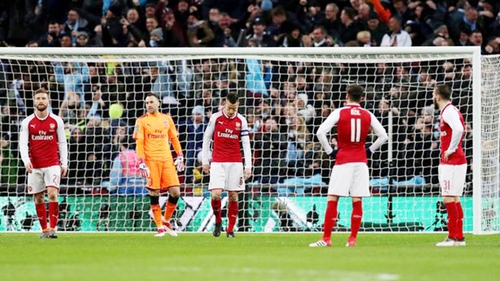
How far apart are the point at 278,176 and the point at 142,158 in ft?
11.8

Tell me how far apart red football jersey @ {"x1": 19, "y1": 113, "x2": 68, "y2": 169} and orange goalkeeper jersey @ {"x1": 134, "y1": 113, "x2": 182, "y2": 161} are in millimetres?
1249

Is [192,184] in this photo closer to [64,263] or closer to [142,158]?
[142,158]

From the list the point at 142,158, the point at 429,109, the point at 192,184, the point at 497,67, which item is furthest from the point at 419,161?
the point at 142,158

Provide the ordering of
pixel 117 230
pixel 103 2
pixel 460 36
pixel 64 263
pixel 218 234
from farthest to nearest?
pixel 103 2 → pixel 460 36 → pixel 117 230 → pixel 218 234 → pixel 64 263

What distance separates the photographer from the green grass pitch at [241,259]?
35.1 ft

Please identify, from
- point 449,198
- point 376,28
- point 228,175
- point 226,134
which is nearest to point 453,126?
point 449,198

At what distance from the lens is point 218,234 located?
59.5 feet

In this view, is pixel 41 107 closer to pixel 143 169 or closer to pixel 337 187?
pixel 143 169

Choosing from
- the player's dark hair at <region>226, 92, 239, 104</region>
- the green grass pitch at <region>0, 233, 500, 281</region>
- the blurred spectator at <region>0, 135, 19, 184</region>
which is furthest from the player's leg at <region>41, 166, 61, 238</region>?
the blurred spectator at <region>0, 135, 19, 184</region>

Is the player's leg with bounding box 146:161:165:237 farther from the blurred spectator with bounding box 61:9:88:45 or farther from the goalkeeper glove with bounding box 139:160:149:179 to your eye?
the blurred spectator with bounding box 61:9:88:45

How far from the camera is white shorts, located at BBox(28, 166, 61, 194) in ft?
58.2

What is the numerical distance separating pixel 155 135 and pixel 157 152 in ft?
0.92

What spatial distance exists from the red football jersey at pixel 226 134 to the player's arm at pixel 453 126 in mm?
3861

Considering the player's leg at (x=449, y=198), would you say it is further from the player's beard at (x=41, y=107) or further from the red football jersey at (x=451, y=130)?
the player's beard at (x=41, y=107)
